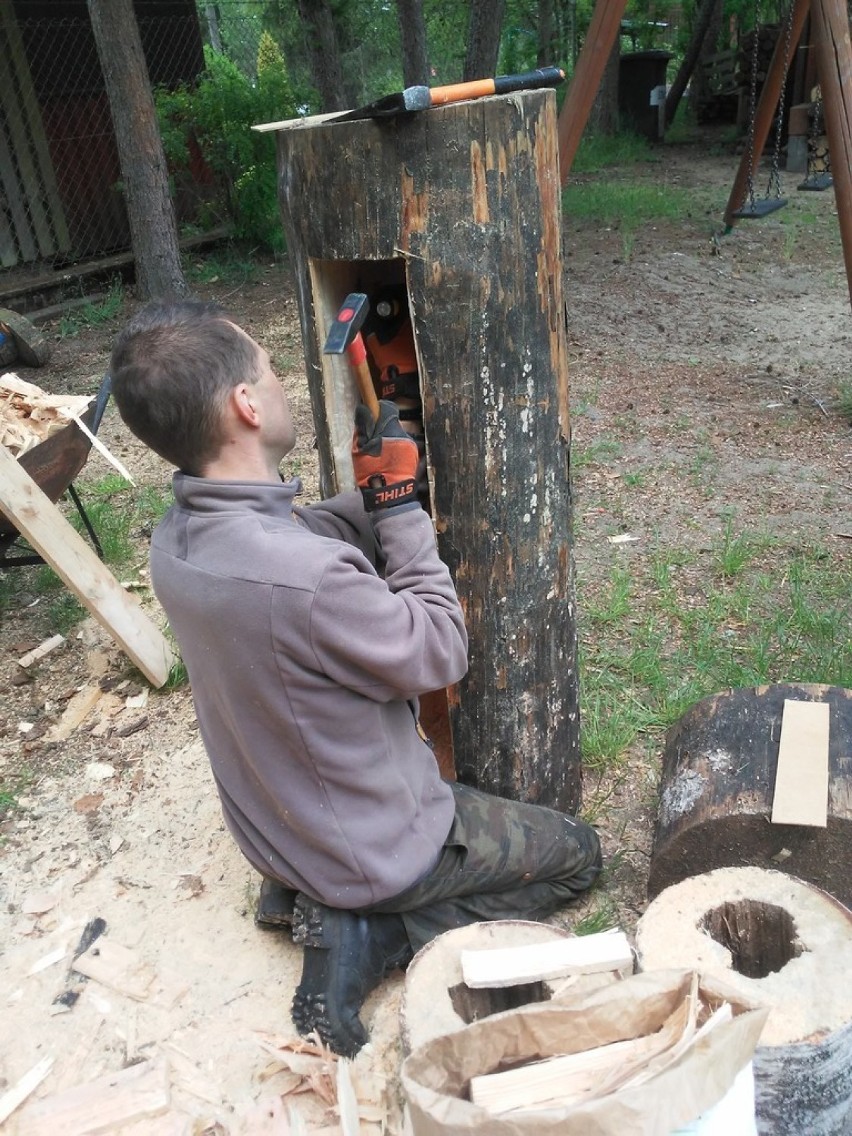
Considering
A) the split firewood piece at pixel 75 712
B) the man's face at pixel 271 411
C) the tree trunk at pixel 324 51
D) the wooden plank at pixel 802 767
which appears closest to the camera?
the man's face at pixel 271 411

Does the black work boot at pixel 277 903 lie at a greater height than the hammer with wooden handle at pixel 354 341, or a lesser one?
lesser

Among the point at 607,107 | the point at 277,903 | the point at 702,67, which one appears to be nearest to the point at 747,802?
the point at 277,903

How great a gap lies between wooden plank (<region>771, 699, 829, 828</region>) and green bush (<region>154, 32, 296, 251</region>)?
8896 mm

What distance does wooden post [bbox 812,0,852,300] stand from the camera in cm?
497

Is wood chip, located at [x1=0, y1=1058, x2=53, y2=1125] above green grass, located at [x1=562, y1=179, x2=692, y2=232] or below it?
below

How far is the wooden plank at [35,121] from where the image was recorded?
9836 millimetres

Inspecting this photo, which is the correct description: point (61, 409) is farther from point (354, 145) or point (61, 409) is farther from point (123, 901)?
point (354, 145)

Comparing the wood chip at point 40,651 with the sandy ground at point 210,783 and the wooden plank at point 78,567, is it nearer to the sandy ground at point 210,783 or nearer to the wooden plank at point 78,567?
the sandy ground at point 210,783

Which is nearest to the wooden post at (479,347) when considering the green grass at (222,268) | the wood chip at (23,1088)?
the wood chip at (23,1088)

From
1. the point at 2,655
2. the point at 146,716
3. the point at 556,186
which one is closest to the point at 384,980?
the point at 146,716

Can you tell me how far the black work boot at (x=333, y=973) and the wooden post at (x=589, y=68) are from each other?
16.7 ft

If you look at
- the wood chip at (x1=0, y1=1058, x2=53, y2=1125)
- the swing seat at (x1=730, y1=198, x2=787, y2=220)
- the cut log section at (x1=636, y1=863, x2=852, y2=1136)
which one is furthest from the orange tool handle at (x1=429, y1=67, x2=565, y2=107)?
the swing seat at (x1=730, y1=198, x2=787, y2=220)

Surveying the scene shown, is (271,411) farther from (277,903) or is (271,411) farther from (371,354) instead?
(277,903)

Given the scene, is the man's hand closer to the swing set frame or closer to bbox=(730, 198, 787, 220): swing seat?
the swing set frame
